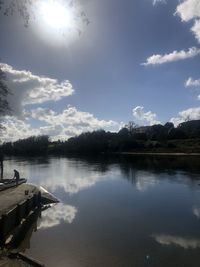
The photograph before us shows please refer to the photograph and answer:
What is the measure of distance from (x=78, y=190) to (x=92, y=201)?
9.43 meters

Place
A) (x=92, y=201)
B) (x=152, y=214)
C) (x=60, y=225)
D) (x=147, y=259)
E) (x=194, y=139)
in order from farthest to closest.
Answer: (x=194, y=139) < (x=92, y=201) < (x=152, y=214) < (x=60, y=225) < (x=147, y=259)

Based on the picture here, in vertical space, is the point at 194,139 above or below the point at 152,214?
above

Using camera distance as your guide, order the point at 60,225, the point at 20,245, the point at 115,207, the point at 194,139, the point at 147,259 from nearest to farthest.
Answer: the point at 147,259
the point at 20,245
the point at 60,225
the point at 115,207
the point at 194,139

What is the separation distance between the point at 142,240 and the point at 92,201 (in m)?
16.1

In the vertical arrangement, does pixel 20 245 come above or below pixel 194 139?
below

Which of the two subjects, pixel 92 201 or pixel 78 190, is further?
pixel 78 190

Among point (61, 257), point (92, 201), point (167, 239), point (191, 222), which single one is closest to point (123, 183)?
point (92, 201)

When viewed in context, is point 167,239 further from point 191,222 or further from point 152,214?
point 152,214

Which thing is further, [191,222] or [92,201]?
[92,201]

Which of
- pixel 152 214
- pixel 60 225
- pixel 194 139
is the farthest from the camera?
pixel 194 139

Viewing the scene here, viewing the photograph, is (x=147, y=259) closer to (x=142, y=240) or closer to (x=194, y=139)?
A: (x=142, y=240)

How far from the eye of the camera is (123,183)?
179 ft

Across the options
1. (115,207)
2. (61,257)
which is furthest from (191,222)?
(61,257)

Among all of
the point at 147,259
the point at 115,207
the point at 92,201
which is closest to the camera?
the point at 147,259
